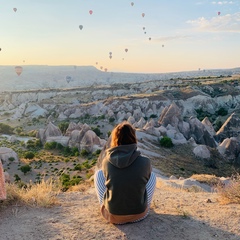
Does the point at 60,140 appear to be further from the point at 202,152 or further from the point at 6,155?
the point at 202,152

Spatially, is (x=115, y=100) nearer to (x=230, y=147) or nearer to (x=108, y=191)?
(x=230, y=147)

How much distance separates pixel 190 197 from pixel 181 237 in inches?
76.0

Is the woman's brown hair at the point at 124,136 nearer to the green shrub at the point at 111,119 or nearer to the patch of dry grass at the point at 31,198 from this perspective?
the patch of dry grass at the point at 31,198

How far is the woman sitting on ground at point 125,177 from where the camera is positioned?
3.84 m

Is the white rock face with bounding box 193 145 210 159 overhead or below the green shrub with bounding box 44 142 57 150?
overhead

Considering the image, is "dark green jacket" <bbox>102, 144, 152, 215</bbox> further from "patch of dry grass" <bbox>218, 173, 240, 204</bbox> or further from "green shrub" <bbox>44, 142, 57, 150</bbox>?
"green shrub" <bbox>44, 142, 57, 150</bbox>

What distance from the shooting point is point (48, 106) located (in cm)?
6341

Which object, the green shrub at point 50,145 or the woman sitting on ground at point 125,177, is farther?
the green shrub at point 50,145

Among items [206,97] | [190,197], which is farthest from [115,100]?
[190,197]

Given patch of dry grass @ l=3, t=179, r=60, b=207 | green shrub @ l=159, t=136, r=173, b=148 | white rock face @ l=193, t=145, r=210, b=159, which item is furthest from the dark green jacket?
green shrub @ l=159, t=136, r=173, b=148

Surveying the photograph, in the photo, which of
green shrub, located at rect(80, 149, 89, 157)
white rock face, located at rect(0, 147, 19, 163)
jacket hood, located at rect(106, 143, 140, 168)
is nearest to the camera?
jacket hood, located at rect(106, 143, 140, 168)

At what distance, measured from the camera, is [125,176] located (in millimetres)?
3857

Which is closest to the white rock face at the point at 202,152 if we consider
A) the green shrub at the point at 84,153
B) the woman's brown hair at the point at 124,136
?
the green shrub at the point at 84,153

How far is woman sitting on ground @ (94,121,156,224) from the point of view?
12.6 feet
